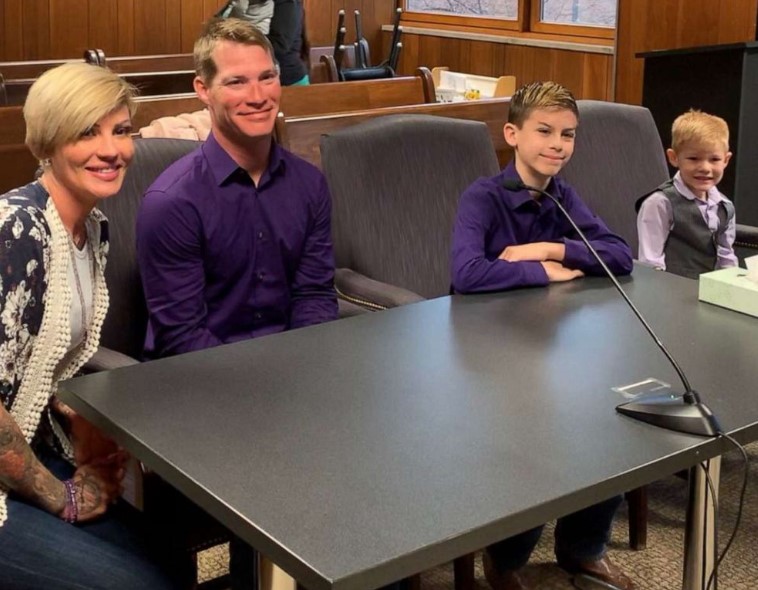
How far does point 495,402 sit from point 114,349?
3.11 feet

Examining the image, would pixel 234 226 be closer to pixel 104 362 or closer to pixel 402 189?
pixel 104 362

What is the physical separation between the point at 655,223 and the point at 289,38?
8.37ft

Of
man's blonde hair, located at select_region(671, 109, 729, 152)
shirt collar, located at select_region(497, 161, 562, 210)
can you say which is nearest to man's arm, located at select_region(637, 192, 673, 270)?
man's blonde hair, located at select_region(671, 109, 729, 152)

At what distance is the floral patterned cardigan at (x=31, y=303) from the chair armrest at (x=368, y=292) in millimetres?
790

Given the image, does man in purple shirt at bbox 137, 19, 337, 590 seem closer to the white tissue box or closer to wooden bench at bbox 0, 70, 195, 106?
the white tissue box

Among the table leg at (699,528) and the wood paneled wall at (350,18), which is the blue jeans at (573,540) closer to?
the table leg at (699,528)

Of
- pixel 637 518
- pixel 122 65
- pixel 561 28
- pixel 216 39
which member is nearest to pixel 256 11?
pixel 122 65

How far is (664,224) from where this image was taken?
2943mm

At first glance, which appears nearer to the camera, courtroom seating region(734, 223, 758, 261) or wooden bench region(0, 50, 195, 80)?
courtroom seating region(734, 223, 758, 261)

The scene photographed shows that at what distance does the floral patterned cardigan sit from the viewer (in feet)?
5.55

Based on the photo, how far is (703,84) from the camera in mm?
4246

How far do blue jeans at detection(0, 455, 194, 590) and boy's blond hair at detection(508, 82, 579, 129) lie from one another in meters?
1.19

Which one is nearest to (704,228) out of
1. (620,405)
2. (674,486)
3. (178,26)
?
(674,486)

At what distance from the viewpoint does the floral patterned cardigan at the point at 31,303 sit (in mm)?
1690
